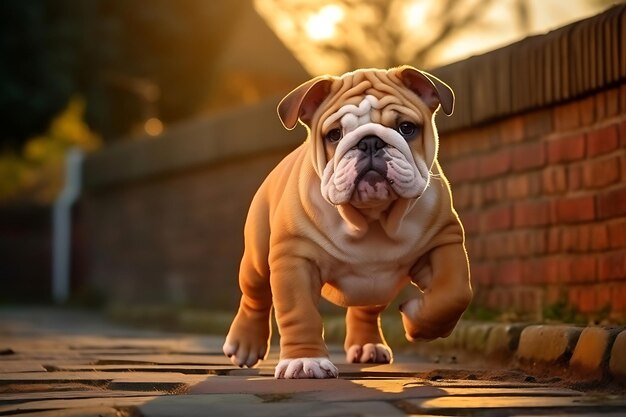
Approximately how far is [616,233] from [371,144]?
1.42m

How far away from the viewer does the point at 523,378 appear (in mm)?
3771

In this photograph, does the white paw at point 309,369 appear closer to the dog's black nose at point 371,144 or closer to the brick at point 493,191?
the dog's black nose at point 371,144

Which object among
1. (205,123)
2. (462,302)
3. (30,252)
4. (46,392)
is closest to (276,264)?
(462,302)

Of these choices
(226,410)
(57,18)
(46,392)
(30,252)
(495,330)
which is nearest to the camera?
(226,410)

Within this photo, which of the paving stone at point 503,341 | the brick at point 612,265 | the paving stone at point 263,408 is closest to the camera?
the paving stone at point 263,408

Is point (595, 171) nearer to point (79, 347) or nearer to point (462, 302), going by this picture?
point (462, 302)

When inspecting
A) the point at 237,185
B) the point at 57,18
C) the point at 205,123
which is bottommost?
the point at 237,185

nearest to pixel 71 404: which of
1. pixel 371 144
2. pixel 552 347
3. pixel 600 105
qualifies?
pixel 371 144

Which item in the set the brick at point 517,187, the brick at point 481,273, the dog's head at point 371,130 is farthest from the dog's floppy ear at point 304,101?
the brick at point 481,273

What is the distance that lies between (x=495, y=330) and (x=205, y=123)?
5.21 metres

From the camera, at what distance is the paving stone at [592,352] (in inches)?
139

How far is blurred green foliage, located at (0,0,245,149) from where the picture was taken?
78.5 feet

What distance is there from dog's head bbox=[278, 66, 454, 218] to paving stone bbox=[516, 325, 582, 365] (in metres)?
0.73

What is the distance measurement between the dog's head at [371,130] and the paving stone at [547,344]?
2.41 feet
